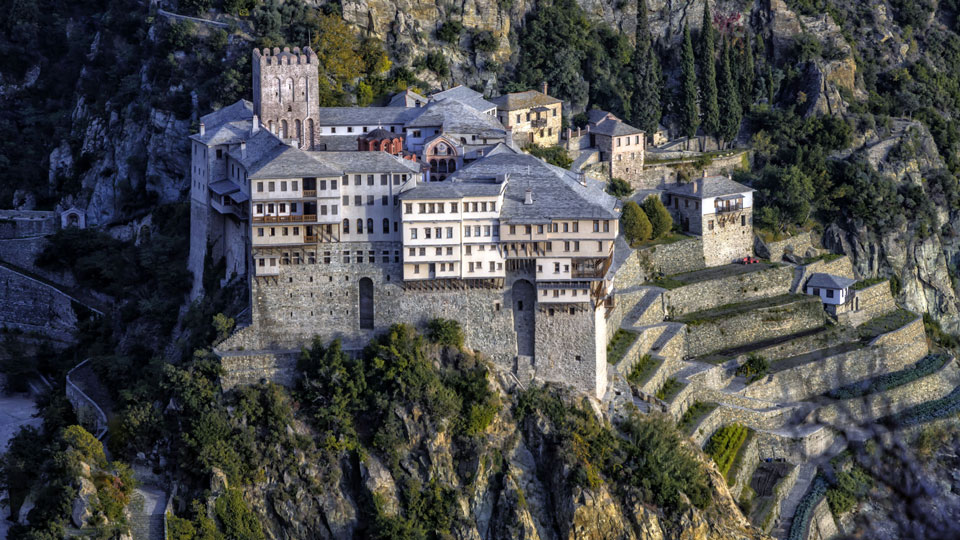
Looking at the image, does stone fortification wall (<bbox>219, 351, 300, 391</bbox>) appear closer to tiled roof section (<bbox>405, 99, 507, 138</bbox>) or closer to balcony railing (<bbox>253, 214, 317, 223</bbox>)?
balcony railing (<bbox>253, 214, 317, 223</bbox>)

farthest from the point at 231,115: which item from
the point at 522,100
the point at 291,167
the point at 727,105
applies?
the point at 727,105

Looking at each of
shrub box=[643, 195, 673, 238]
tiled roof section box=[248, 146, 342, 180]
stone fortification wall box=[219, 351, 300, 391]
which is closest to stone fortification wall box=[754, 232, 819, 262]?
Answer: shrub box=[643, 195, 673, 238]

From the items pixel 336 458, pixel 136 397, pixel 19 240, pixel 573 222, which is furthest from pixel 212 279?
pixel 19 240

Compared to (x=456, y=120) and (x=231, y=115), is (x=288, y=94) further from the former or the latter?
(x=456, y=120)

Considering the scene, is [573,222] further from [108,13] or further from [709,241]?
[108,13]

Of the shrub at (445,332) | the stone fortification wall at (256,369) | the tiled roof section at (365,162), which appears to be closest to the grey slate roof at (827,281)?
the shrub at (445,332)

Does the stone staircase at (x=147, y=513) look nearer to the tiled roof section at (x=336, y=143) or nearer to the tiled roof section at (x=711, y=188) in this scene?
the tiled roof section at (x=336, y=143)
